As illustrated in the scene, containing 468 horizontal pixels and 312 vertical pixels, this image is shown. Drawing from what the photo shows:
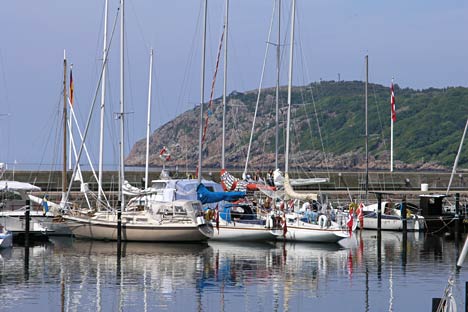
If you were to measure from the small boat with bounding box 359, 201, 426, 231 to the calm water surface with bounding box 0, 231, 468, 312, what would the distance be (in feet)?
19.1

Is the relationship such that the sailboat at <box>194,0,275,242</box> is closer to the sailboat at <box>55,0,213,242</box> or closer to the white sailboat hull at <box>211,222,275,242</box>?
the white sailboat hull at <box>211,222,275,242</box>

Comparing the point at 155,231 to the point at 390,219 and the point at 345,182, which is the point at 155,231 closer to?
the point at 390,219

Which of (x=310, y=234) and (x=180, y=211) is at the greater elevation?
(x=180, y=211)

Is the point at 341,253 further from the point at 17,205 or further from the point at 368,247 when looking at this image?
the point at 17,205

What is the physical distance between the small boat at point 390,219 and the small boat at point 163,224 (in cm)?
1042

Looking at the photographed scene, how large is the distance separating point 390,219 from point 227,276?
64.1ft

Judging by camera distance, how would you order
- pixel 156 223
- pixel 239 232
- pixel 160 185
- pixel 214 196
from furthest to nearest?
pixel 160 185
pixel 214 196
pixel 239 232
pixel 156 223

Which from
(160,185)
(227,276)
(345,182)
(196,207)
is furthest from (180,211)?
(345,182)

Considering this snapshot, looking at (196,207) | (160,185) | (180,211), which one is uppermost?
(160,185)

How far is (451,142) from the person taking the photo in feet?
569

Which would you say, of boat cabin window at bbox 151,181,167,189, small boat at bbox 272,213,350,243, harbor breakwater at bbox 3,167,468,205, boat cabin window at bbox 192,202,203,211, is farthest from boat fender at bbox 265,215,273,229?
harbor breakwater at bbox 3,167,468,205

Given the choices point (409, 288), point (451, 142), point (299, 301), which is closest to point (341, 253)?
point (409, 288)

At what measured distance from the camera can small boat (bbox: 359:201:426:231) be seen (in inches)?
1999

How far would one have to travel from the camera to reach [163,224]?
1678 inches
